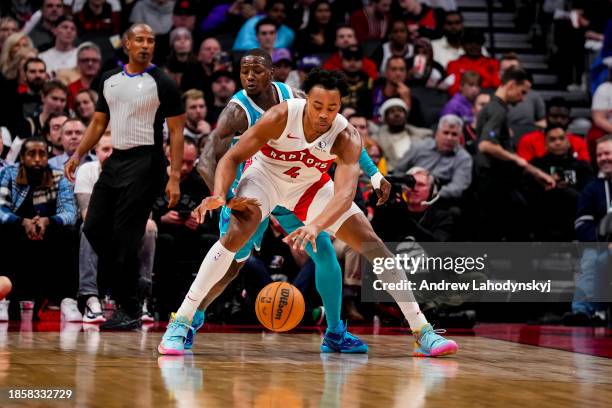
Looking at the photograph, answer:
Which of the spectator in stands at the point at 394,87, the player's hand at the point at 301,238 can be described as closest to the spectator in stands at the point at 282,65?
the spectator in stands at the point at 394,87

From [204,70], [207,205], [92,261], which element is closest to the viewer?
[207,205]

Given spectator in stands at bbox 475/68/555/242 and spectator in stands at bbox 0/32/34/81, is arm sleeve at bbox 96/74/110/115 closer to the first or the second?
spectator in stands at bbox 0/32/34/81

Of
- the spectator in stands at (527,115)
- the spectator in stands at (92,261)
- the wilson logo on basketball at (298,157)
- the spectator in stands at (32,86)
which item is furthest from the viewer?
the spectator in stands at (527,115)

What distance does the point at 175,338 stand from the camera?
18.5 ft

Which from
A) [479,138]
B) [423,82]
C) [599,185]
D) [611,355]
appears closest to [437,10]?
[423,82]

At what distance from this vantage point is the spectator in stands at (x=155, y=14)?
12.0m

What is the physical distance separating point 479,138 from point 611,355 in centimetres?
389

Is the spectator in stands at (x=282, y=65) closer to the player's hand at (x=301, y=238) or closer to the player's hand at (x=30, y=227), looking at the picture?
the player's hand at (x=30, y=227)

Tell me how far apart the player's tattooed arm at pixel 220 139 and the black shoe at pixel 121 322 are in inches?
72.5

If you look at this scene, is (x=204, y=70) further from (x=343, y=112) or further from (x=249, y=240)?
(x=249, y=240)

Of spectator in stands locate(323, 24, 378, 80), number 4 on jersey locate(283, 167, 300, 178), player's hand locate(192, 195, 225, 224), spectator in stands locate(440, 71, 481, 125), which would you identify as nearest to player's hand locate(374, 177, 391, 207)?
number 4 on jersey locate(283, 167, 300, 178)

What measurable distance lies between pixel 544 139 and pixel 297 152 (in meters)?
5.51

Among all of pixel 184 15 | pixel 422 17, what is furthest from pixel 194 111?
pixel 422 17

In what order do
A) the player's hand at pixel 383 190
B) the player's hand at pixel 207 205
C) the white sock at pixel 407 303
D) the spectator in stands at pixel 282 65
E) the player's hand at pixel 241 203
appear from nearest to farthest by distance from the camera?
the player's hand at pixel 207 205 < the player's hand at pixel 241 203 < the white sock at pixel 407 303 < the player's hand at pixel 383 190 < the spectator in stands at pixel 282 65
